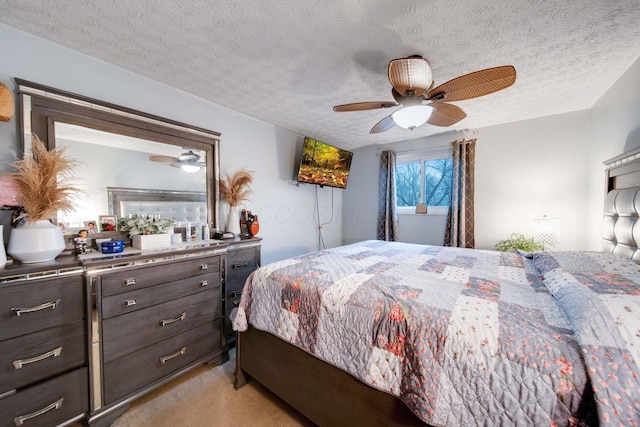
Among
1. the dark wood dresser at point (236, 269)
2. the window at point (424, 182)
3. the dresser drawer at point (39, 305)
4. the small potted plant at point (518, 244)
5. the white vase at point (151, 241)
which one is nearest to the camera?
the dresser drawer at point (39, 305)

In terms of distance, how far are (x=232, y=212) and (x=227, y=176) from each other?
0.43 m

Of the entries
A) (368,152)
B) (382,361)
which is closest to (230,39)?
(382,361)

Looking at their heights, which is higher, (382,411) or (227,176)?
(227,176)

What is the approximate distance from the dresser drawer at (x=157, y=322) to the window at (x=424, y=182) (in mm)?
3340

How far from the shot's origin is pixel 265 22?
56.0 inches

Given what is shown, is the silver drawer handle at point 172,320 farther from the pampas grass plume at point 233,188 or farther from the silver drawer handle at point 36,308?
the pampas grass plume at point 233,188

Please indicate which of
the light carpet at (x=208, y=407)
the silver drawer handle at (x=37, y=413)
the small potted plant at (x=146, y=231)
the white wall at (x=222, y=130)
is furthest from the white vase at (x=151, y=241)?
the light carpet at (x=208, y=407)

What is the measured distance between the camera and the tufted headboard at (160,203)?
1890 mm

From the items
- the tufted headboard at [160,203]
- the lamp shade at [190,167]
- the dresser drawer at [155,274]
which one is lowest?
the dresser drawer at [155,274]

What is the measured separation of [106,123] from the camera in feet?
5.96

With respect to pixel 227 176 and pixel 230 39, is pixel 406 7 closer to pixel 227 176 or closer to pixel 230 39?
Result: pixel 230 39

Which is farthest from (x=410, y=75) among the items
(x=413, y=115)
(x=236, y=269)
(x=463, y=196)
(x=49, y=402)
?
(x=49, y=402)

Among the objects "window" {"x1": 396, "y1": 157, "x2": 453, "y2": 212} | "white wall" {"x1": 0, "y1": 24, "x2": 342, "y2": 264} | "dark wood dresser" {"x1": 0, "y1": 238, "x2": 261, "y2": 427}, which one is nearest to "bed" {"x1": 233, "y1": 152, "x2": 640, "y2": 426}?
"dark wood dresser" {"x1": 0, "y1": 238, "x2": 261, "y2": 427}

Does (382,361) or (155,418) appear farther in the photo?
(155,418)
